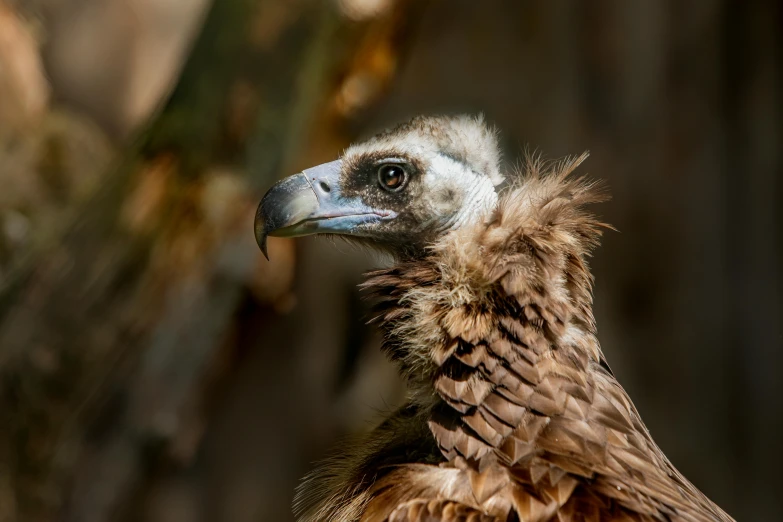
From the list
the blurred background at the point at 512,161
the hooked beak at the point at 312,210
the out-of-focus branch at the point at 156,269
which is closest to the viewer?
the hooked beak at the point at 312,210

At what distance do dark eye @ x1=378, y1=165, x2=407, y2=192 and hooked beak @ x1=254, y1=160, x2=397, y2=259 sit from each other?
54 millimetres

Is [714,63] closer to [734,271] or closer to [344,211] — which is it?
[734,271]

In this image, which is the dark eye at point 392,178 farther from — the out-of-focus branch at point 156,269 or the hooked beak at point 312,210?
the out-of-focus branch at point 156,269

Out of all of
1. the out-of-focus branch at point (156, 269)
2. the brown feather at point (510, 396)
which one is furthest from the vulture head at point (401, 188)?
the out-of-focus branch at point (156, 269)

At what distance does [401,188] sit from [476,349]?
0.46 metres

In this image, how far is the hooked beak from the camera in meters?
1.88

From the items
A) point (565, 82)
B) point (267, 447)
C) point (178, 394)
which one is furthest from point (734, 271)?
point (178, 394)

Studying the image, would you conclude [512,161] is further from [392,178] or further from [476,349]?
[476,349]

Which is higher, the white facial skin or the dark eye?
the dark eye

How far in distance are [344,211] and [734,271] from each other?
269cm

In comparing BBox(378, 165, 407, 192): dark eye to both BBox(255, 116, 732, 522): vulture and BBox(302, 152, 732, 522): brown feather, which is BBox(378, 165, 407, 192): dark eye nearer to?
BBox(255, 116, 732, 522): vulture

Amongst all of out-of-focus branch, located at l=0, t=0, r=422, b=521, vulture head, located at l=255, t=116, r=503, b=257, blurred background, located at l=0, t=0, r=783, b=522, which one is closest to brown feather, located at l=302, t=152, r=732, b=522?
vulture head, located at l=255, t=116, r=503, b=257

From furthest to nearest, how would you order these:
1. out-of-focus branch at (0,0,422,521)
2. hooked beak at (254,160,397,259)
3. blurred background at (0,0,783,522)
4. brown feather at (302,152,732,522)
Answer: blurred background at (0,0,783,522) < out-of-focus branch at (0,0,422,521) < hooked beak at (254,160,397,259) < brown feather at (302,152,732,522)

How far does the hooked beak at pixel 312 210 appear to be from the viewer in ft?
6.18
